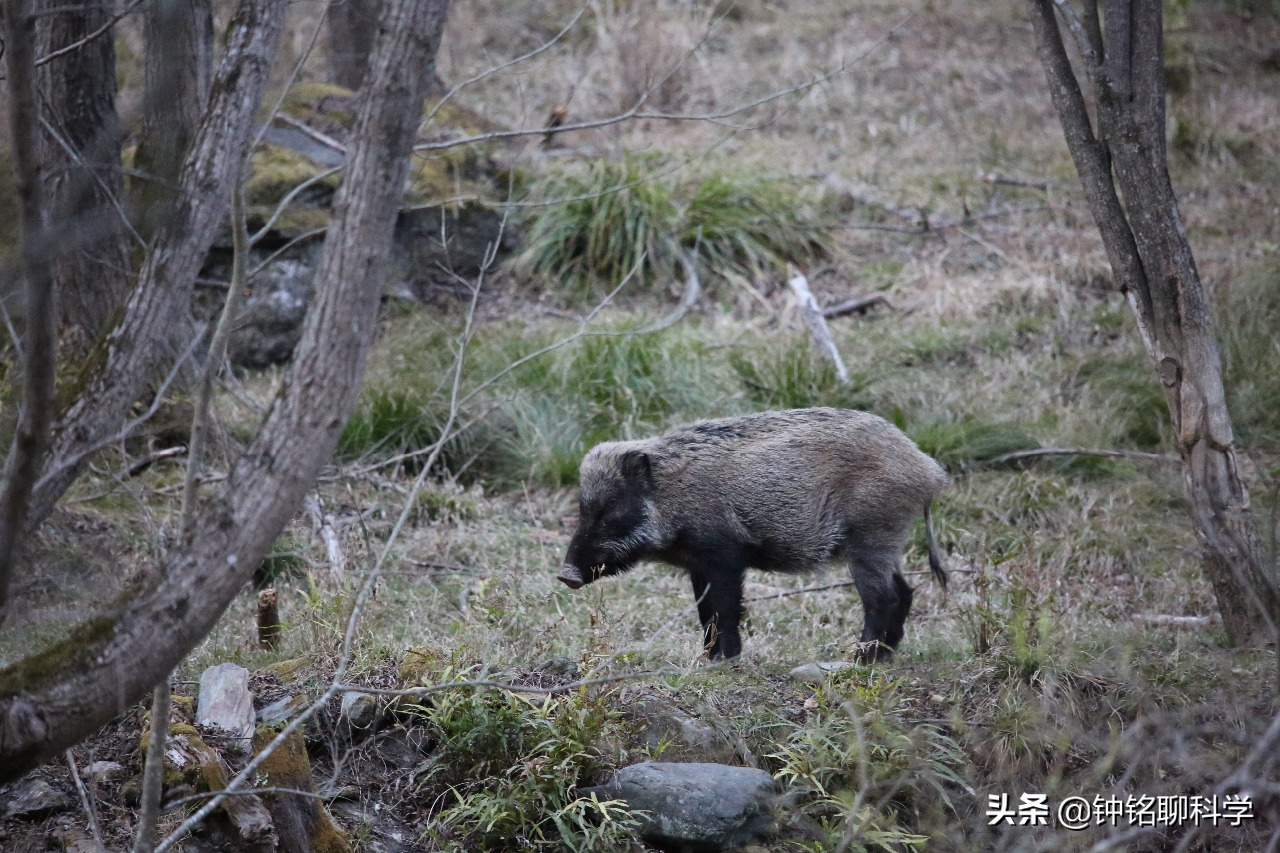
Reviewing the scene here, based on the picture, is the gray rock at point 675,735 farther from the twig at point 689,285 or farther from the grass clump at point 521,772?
the twig at point 689,285

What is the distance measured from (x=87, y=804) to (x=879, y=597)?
3159mm

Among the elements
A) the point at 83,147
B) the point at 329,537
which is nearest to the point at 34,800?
the point at 329,537

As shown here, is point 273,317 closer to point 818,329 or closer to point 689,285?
point 689,285

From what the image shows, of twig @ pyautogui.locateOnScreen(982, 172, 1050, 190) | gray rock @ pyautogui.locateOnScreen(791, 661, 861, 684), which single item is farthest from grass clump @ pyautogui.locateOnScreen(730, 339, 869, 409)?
twig @ pyautogui.locateOnScreen(982, 172, 1050, 190)

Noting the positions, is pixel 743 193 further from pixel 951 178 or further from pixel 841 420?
pixel 841 420

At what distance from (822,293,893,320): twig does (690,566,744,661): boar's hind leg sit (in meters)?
4.64

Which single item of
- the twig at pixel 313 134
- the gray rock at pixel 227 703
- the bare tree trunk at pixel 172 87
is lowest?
the gray rock at pixel 227 703

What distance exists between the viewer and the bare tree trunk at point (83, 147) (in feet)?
17.1

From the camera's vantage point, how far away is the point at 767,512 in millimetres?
5160

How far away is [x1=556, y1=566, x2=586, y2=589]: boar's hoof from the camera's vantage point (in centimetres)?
507

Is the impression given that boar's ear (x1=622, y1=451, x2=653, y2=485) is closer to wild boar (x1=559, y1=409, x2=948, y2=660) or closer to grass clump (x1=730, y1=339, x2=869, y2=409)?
wild boar (x1=559, y1=409, x2=948, y2=660)

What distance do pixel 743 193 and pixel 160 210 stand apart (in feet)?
24.0

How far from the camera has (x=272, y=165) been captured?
9289 mm

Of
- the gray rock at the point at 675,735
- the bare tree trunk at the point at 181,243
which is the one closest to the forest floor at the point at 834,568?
the gray rock at the point at 675,735
